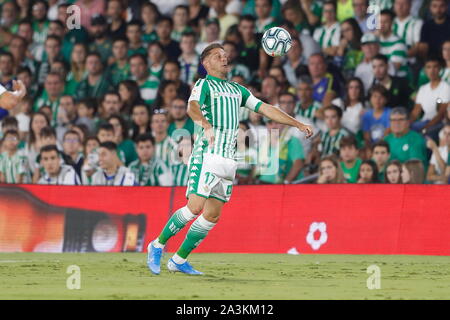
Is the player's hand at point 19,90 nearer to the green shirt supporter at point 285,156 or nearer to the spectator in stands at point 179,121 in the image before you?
the green shirt supporter at point 285,156

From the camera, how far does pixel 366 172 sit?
17391mm

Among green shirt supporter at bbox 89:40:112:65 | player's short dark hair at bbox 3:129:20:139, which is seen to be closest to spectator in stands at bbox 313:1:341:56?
green shirt supporter at bbox 89:40:112:65

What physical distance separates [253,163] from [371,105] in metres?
2.31

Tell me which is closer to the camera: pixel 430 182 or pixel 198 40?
pixel 430 182

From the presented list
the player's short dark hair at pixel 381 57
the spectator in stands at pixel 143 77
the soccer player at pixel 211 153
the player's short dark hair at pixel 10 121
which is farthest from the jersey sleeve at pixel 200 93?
the player's short dark hair at pixel 10 121

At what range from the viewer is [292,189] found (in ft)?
57.2

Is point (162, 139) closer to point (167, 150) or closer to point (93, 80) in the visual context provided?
point (167, 150)

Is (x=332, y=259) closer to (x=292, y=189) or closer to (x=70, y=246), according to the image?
(x=292, y=189)

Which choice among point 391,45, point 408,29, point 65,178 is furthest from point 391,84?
point 65,178

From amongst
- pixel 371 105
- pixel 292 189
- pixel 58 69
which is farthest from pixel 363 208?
pixel 58 69

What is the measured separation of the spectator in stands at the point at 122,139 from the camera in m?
20.1

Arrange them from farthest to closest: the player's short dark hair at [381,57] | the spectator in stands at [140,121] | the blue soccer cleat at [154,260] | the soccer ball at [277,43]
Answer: the spectator in stands at [140,121] < the player's short dark hair at [381,57] < the soccer ball at [277,43] < the blue soccer cleat at [154,260]

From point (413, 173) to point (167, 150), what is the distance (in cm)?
473

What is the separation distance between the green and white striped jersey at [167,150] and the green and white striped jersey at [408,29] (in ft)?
15.0
